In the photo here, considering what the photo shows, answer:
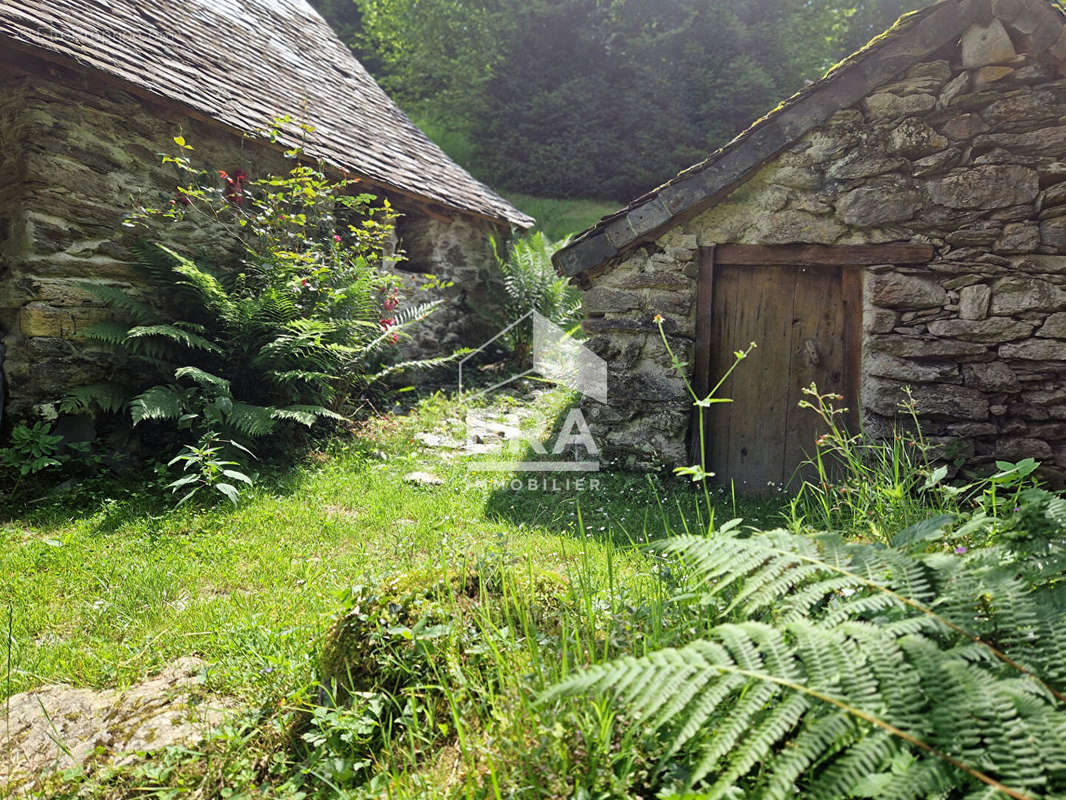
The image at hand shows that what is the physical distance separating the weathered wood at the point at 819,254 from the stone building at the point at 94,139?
4.25 meters

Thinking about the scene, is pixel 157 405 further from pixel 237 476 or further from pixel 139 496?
pixel 237 476

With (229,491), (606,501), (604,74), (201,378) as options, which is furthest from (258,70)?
(604,74)

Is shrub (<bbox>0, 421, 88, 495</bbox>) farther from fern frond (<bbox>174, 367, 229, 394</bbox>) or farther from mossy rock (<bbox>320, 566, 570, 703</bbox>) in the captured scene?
mossy rock (<bbox>320, 566, 570, 703</bbox>)

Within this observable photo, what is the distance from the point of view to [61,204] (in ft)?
16.2

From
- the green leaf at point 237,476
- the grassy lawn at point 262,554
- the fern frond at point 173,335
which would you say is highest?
the fern frond at point 173,335

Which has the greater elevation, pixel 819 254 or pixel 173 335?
pixel 819 254

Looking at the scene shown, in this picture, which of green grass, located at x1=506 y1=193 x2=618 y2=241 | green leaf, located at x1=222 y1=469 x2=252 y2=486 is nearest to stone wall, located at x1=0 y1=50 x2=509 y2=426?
green leaf, located at x1=222 y1=469 x2=252 y2=486

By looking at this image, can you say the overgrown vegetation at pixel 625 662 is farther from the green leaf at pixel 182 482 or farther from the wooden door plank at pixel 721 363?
the wooden door plank at pixel 721 363

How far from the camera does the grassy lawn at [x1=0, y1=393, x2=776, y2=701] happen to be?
97.3 inches

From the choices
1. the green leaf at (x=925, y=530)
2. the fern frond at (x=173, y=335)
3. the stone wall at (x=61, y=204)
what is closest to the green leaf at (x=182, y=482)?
the fern frond at (x=173, y=335)

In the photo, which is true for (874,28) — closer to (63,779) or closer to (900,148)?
(900,148)

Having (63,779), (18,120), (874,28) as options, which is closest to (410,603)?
(63,779)

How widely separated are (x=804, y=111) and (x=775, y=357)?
1.79 metres

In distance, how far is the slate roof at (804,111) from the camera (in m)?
4.06
